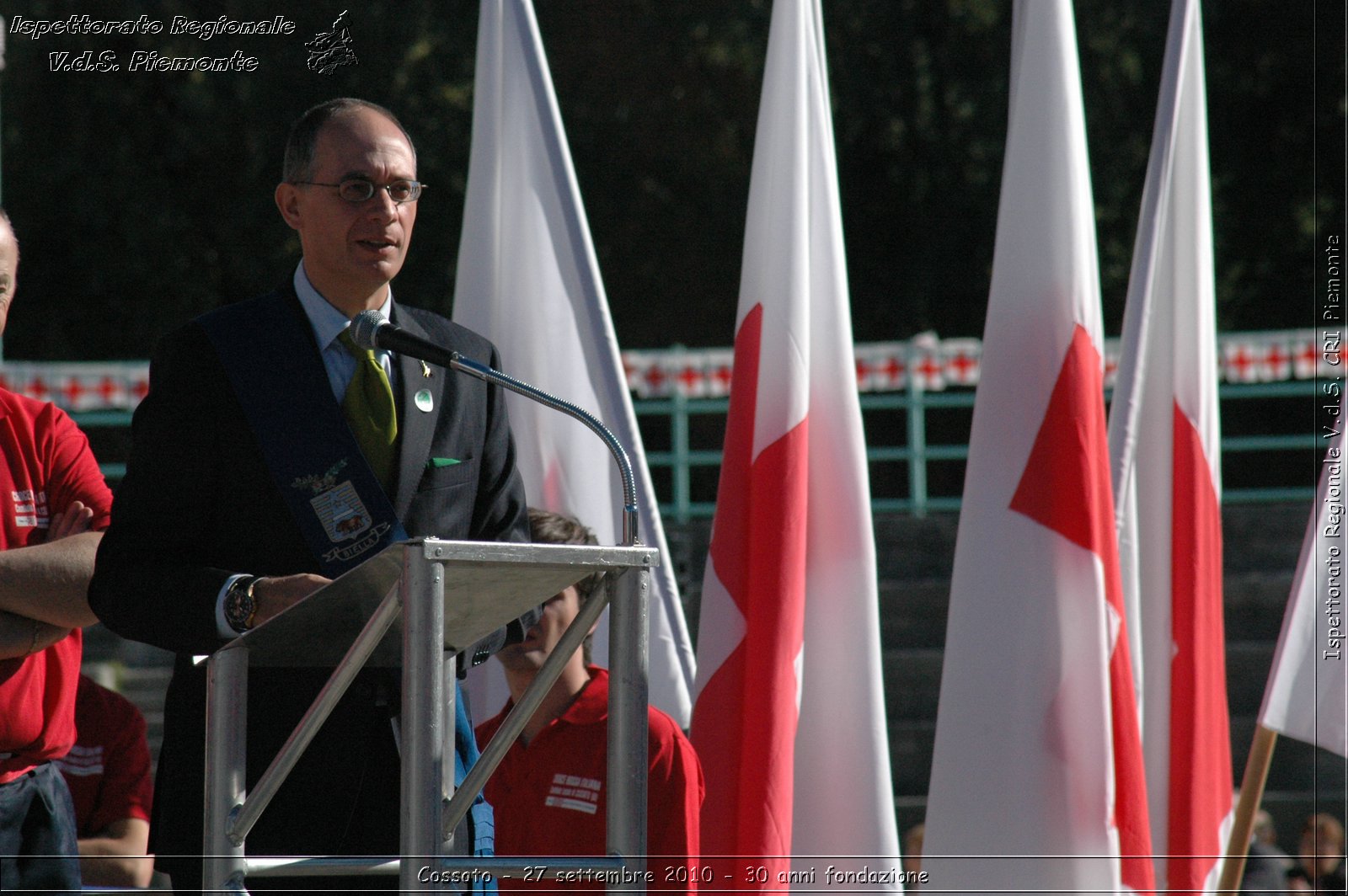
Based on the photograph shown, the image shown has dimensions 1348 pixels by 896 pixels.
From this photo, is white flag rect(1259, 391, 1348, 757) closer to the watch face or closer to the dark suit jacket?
the dark suit jacket

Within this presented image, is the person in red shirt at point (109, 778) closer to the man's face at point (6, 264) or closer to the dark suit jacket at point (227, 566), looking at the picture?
the man's face at point (6, 264)

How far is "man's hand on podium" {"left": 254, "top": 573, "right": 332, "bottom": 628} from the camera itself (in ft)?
6.33

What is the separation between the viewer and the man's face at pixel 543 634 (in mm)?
3105

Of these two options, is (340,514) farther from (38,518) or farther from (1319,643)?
(1319,643)

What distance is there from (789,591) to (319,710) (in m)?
1.97

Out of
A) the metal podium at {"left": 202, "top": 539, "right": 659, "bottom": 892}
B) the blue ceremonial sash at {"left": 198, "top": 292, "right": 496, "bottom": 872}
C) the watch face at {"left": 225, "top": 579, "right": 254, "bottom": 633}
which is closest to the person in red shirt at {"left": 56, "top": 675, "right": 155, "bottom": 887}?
the blue ceremonial sash at {"left": 198, "top": 292, "right": 496, "bottom": 872}

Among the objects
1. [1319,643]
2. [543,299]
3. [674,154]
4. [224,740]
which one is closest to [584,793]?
[224,740]

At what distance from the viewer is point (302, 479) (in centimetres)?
215

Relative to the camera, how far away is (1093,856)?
336 centimetres

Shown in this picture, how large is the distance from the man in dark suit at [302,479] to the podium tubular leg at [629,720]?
14.4 inches

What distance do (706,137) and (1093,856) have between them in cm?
1011

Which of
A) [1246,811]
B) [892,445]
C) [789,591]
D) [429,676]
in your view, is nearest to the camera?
[429,676]

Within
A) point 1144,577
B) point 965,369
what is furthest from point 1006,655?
point 965,369

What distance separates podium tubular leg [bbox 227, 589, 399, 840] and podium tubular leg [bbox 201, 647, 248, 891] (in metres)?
0.03
